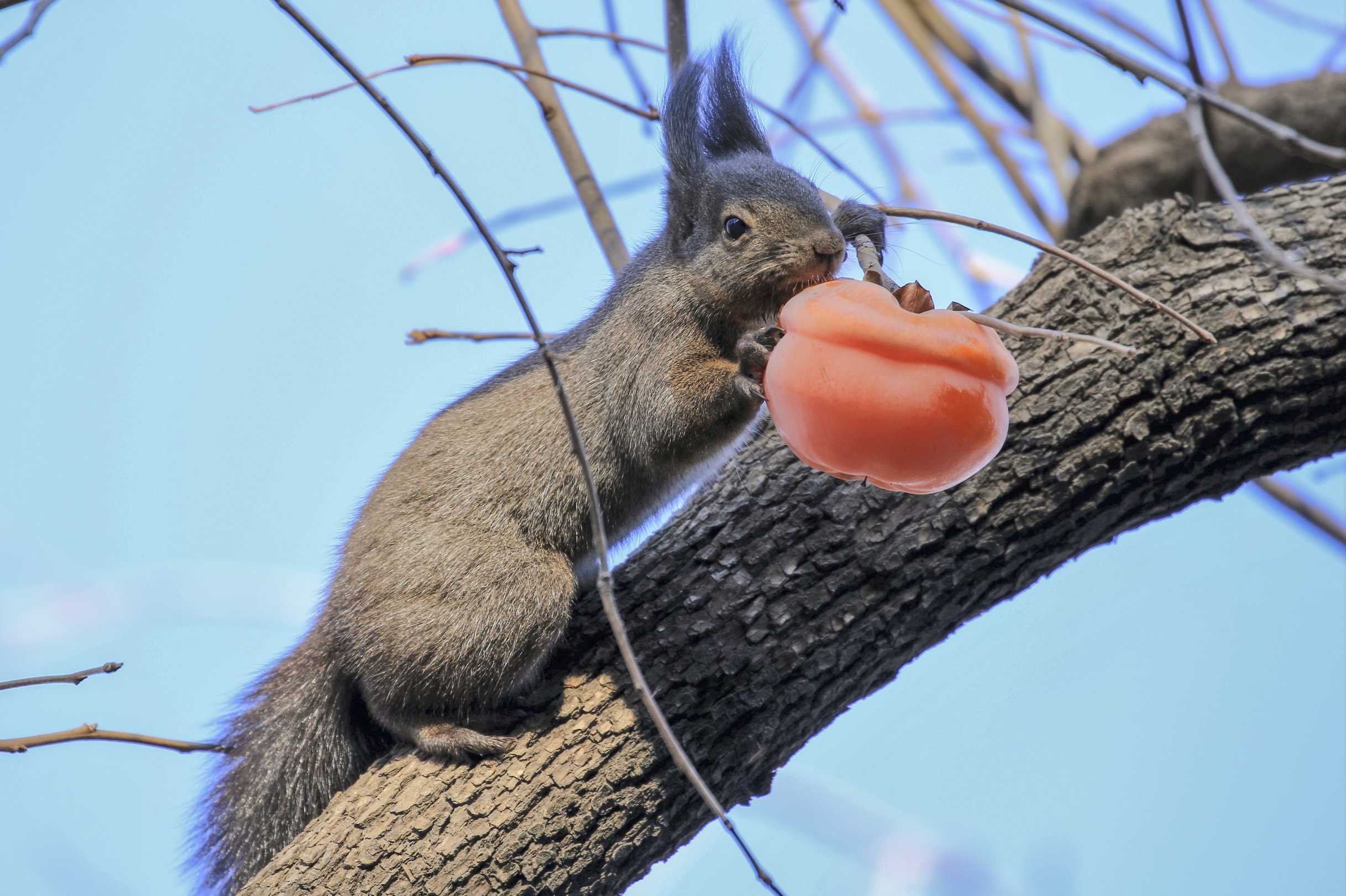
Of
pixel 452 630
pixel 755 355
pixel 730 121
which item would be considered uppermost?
pixel 730 121

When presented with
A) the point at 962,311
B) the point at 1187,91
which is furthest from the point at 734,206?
the point at 1187,91

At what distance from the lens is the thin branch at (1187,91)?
1.78 metres

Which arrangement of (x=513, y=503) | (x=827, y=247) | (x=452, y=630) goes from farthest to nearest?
(x=513, y=503)
(x=827, y=247)
(x=452, y=630)

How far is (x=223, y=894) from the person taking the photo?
10.1 ft

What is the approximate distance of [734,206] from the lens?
10.2 feet

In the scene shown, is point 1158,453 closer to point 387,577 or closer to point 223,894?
point 387,577

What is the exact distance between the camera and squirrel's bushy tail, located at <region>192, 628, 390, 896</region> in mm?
3057

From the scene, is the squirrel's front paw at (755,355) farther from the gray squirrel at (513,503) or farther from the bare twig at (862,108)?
the bare twig at (862,108)

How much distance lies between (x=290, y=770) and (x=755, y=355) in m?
1.87

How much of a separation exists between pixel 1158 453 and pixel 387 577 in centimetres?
232

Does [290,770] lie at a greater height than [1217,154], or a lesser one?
lesser

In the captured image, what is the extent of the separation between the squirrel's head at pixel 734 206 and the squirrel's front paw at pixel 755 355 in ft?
1.31

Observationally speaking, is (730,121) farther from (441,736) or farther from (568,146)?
(441,736)

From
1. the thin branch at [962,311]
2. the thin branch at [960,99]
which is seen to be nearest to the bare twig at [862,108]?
the thin branch at [960,99]
